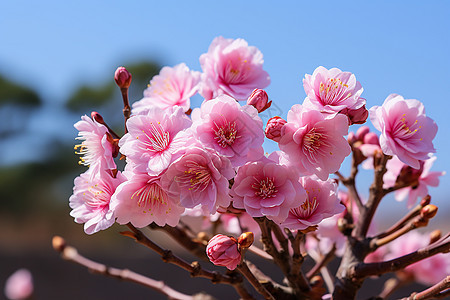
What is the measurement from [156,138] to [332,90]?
0.19m

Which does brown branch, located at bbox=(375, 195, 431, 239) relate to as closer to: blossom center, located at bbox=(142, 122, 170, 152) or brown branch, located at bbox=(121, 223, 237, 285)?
brown branch, located at bbox=(121, 223, 237, 285)

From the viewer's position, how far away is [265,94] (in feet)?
1.71

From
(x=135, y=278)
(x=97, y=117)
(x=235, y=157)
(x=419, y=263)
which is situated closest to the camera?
(x=235, y=157)

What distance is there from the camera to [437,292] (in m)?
0.55

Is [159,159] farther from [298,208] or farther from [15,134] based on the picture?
[15,134]

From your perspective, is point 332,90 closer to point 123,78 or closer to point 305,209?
point 305,209

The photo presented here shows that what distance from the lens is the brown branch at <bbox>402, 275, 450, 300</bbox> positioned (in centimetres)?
53

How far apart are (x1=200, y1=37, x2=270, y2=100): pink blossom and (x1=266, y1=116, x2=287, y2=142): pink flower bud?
0.15m

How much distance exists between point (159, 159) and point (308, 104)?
0.16 meters

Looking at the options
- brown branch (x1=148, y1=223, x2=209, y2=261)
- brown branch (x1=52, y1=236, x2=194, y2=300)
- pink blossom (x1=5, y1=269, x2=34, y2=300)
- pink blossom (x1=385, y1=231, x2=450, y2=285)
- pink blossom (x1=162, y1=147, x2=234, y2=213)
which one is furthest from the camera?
pink blossom (x1=5, y1=269, x2=34, y2=300)

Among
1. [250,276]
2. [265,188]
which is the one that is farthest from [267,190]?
[250,276]

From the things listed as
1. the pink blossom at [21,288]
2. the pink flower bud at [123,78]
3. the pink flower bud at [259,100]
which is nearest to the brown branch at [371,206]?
the pink flower bud at [259,100]

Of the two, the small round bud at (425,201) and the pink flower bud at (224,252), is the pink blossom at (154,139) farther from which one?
the small round bud at (425,201)

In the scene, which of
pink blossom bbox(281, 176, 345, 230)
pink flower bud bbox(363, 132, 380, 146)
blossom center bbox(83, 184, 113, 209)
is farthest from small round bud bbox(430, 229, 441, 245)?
blossom center bbox(83, 184, 113, 209)
